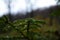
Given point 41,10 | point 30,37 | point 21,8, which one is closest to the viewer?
point 30,37

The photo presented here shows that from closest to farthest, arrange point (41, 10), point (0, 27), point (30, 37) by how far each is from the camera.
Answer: point (0, 27), point (30, 37), point (41, 10)

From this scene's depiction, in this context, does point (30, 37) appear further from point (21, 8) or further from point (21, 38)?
point (21, 8)

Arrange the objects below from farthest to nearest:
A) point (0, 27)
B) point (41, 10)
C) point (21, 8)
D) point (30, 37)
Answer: point (41, 10)
point (21, 8)
point (30, 37)
point (0, 27)

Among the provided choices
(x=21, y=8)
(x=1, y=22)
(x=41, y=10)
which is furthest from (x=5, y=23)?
(x=41, y=10)

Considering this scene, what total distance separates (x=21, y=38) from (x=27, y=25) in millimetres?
50

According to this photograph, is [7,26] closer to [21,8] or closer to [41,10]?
[21,8]

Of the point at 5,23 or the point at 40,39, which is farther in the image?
the point at 40,39

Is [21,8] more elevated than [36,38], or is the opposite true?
[36,38]

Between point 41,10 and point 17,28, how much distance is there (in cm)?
711

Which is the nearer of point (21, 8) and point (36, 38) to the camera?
point (36, 38)

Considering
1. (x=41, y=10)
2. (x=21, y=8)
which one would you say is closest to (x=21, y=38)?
(x=21, y=8)

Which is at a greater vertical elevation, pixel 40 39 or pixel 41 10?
pixel 40 39

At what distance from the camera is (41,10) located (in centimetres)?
762

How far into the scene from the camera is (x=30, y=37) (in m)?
0.60
